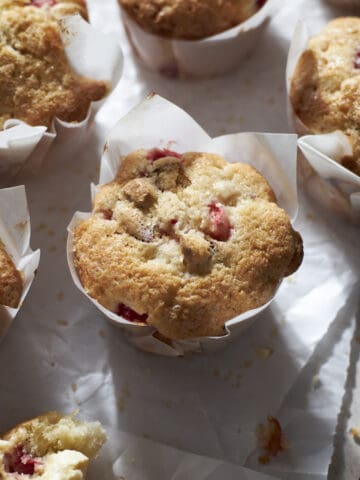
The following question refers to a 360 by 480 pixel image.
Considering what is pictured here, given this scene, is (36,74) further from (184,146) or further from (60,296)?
(60,296)

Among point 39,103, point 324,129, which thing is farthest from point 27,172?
point 324,129

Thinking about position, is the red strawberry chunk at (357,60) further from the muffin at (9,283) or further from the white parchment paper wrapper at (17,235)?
the muffin at (9,283)

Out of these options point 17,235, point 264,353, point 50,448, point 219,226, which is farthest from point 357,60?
point 50,448

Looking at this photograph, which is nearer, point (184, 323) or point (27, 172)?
point (184, 323)

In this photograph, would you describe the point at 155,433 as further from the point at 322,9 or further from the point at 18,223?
the point at 322,9

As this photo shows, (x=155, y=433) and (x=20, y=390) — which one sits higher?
(x=20, y=390)

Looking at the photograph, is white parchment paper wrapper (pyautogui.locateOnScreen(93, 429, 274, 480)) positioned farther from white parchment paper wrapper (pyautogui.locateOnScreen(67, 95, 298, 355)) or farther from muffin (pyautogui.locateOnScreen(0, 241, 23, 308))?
muffin (pyautogui.locateOnScreen(0, 241, 23, 308))

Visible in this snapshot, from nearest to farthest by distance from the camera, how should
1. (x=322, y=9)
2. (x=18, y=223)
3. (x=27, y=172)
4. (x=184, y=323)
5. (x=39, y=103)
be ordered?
(x=184, y=323) < (x=18, y=223) < (x=39, y=103) < (x=27, y=172) < (x=322, y=9)
